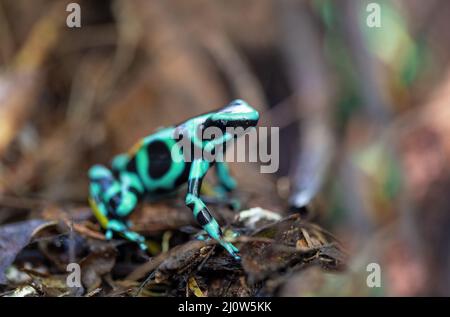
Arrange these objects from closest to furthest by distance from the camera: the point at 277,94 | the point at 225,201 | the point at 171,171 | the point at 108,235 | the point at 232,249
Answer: the point at 232,249, the point at 108,235, the point at 171,171, the point at 225,201, the point at 277,94

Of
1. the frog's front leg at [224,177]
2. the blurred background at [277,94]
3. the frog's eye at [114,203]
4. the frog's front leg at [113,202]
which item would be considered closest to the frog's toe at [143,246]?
the frog's front leg at [113,202]

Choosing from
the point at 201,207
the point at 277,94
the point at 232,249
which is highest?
the point at 277,94

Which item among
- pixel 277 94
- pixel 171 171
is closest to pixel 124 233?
pixel 171 171

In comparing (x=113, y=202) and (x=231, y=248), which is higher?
(x=113, y=202)

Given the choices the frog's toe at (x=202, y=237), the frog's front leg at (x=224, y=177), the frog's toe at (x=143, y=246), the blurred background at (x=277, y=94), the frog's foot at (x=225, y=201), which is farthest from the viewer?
the blurred background at (x=277, y=94)

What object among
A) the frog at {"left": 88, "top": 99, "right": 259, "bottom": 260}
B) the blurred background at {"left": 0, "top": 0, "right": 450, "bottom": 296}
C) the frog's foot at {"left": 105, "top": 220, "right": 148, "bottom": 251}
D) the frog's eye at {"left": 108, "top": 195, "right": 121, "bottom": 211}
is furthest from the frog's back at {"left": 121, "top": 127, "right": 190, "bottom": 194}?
the blurred background at {"left": 0, "top": 0, "right": 450, "bottom": 296}

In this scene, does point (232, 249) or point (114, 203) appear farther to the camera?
point (114, 203)

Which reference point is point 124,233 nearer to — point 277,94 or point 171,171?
point 171,171

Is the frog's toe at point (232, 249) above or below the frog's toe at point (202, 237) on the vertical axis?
below

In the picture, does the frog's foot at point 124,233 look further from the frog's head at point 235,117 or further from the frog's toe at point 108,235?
the frog's head at point 235,117
